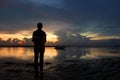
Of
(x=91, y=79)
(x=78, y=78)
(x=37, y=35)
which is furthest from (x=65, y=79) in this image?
(x=37, y=35)

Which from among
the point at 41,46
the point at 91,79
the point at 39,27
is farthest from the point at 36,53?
the point at 91,79

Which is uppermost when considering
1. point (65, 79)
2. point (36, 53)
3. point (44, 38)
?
point (44, 38)

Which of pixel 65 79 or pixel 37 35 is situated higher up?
pixel 37 35

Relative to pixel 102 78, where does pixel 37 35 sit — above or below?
above

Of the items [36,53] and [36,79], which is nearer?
[36,79]

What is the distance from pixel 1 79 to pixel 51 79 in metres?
2.97

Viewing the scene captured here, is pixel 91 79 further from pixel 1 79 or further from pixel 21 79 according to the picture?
pixel 1 79

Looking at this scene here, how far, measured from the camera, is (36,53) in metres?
12.3

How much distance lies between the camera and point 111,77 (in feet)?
38.1

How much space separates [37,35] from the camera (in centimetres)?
1222

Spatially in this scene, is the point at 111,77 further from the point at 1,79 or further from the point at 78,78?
the point at 1,79

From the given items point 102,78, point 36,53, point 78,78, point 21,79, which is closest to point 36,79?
point 21,79

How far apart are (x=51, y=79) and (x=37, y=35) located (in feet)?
9.45

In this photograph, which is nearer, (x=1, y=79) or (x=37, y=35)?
(x=1, y=79)
